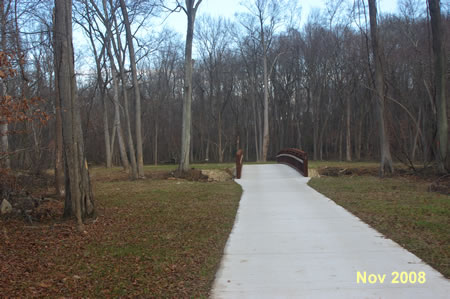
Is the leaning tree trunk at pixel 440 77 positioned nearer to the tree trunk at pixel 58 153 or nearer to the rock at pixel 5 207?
the tree trunk at pixel 58 153

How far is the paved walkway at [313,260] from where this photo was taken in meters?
4.16

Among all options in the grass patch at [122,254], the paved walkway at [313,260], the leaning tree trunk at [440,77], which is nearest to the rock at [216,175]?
the grass patch at [122,254]

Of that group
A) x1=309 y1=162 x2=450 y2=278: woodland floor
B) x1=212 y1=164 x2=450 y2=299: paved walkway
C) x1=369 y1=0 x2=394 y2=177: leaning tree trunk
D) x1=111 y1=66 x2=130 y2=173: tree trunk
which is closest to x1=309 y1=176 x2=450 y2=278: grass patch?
x1=309 y1=162 x2=450 y2=278: woodland floor

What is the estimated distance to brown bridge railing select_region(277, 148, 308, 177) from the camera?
664 inches

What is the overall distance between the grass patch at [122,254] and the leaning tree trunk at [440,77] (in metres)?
9.73

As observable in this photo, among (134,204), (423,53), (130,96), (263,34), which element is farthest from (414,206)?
(130,96)

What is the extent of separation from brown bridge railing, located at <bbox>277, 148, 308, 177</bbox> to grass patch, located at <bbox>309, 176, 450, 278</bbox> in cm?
286

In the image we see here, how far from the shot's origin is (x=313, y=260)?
5219 millimetres

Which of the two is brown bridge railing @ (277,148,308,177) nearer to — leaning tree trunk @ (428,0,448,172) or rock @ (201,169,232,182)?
rock @ (201,169,232,182)

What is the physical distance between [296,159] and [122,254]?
47.8 ft

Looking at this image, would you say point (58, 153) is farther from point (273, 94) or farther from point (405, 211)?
point (273, 94)

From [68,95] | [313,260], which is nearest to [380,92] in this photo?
[313,260]

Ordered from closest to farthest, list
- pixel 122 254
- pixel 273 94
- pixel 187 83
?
pixel 122 254, pixel 187 83, pixel 273 94

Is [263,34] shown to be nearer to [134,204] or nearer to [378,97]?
[378,97]
